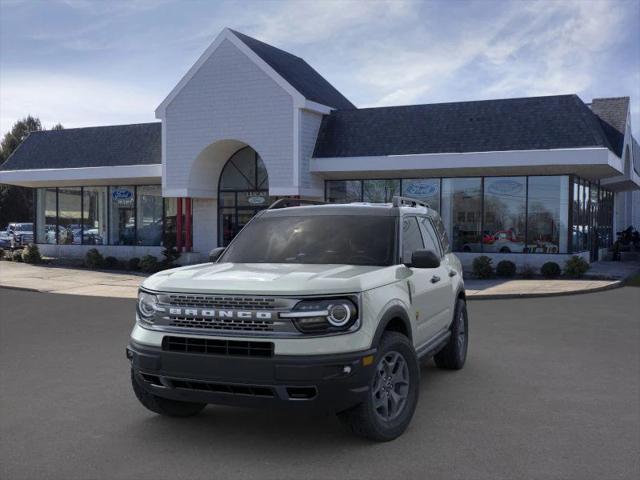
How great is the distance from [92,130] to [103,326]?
20.8 metres

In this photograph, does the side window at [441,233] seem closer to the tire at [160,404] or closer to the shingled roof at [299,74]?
the tire at [160,404]

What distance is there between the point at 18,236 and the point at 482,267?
2519 centimetres

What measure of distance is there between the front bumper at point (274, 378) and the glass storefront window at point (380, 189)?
1994cm

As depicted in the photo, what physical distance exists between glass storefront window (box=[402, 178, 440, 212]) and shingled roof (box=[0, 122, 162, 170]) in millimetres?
10203

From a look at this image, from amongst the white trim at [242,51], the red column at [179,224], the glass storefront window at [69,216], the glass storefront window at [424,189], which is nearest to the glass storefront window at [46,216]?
the glass storefront window at [69,216]

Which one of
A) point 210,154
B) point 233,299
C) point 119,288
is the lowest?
point 119,288

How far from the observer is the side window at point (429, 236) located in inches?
281

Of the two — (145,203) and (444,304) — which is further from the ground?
(145,203)

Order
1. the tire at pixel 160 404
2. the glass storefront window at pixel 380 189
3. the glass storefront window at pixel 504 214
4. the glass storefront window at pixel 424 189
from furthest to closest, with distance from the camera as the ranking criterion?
the glass storefront window at pixel 380 189
the glass storefront window at pixel 424 189
the glass storefront window at pixel 504 214
the tire at pixel 160 404

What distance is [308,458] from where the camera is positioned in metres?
4.91

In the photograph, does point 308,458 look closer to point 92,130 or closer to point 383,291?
point 383,291

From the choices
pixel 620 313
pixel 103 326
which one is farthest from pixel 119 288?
pixel 620 313

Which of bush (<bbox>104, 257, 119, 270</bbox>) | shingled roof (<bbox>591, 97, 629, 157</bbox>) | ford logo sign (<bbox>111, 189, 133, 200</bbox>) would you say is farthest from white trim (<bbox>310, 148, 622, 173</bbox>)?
ford logo sign (<bbox>111, 189, 133, 200</bbox>)

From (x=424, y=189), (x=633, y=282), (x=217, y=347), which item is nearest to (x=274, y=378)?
(x=217, y=347)
